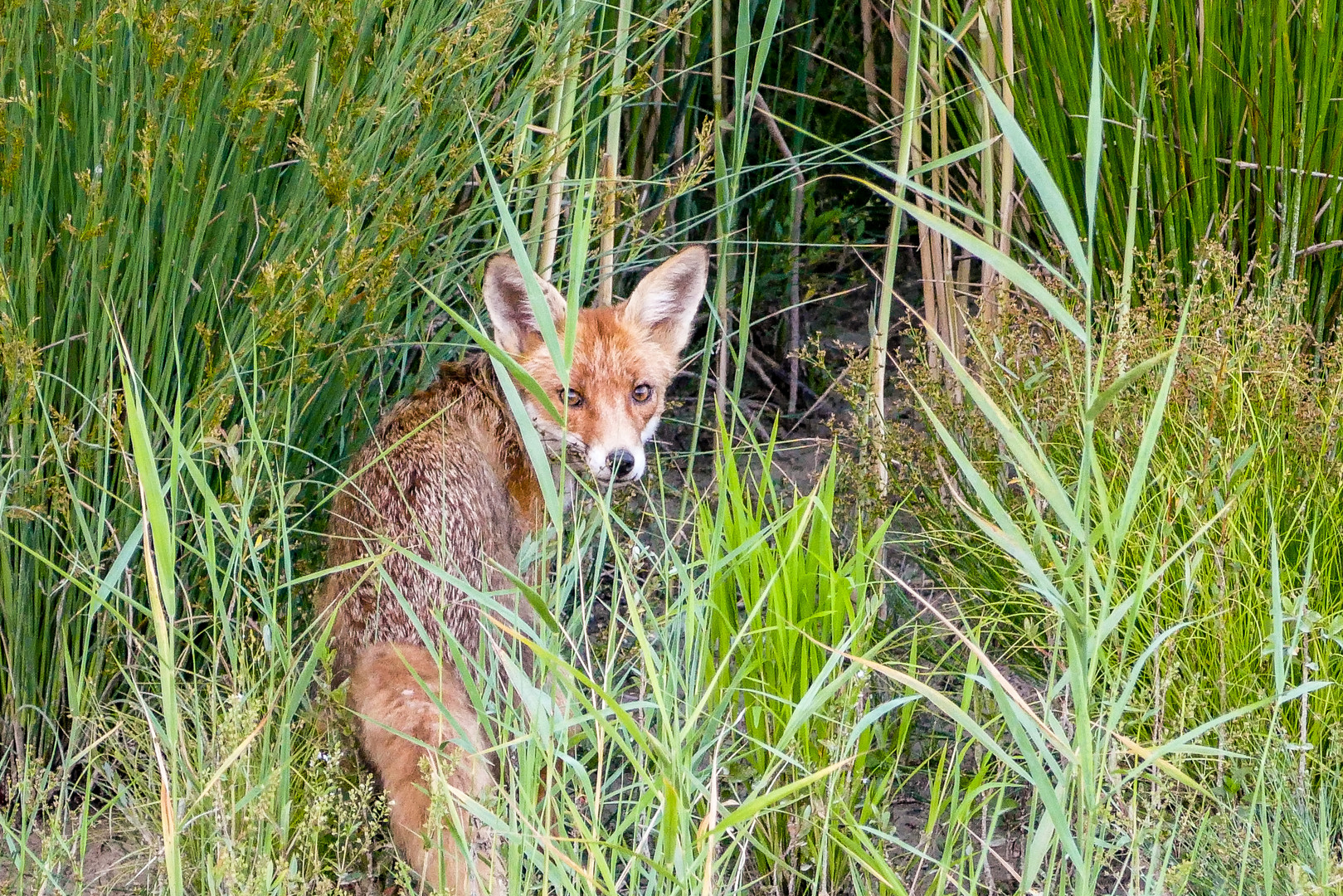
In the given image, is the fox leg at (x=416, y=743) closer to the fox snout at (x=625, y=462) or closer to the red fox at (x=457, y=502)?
the red fox at (x=457, y=502)

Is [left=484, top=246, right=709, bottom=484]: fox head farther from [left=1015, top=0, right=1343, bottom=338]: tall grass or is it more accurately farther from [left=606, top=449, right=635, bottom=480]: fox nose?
[left=1015, top=0, right=1343, bottom=338]: tall grass

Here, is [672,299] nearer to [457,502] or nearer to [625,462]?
[625,462]

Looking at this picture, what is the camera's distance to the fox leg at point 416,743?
218 centimetres

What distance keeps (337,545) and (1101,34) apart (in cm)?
214

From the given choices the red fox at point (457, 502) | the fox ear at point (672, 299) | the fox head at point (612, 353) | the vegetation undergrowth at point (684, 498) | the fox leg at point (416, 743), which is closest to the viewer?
the vegetation undergrowth at point (684, 498)

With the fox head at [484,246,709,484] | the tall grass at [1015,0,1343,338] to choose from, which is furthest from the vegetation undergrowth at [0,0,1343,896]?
the fox head at [484,246,709,484]

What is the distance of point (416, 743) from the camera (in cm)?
219

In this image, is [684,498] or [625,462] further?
[625,462]

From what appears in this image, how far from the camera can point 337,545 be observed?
2.97 m

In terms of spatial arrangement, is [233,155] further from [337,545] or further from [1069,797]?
[1069,797]

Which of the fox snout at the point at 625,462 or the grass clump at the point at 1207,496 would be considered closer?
the grass clump at the point at 1207,496

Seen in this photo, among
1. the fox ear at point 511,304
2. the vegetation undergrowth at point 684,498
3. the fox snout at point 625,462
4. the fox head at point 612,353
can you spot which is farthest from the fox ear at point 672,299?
the fox snout at point 625,462

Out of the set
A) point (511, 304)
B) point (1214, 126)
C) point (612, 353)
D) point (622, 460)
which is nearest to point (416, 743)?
point (622, 460)

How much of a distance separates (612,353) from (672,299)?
0.23 m
